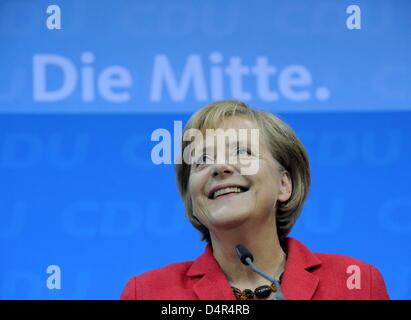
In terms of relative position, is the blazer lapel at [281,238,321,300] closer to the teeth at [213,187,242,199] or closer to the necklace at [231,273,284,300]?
the necklace at [231,273,284,300]

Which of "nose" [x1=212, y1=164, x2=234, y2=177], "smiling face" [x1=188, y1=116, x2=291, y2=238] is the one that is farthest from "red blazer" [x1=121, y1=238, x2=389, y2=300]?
"nose" [x1=212, y1=164, x2=234, y2=177]

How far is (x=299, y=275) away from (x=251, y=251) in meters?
0.15

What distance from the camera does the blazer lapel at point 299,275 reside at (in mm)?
2033

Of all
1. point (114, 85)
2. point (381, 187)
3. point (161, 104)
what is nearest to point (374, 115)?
point (381, 187)

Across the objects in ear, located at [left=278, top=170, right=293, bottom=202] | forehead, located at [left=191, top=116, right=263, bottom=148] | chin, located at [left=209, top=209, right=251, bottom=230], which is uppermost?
forehead, located at [left=191, top=116, right=263, bottom=148]

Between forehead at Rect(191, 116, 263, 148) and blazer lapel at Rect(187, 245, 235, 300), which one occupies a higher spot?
forehead at Rect(191, 116, 263, 148)

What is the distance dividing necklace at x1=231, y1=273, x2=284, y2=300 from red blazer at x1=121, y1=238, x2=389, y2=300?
0.03m

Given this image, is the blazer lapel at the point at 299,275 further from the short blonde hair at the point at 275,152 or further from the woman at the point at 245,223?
the short blonde hair at the point at 275,152

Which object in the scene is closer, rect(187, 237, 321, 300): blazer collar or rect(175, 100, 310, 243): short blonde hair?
rect(187, 237, 321, 300): blazer collar

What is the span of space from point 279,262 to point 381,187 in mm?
530

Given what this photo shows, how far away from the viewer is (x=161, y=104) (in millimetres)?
2490

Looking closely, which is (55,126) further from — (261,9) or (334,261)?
(334,261)

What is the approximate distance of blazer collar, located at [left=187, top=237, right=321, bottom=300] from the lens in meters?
2.04

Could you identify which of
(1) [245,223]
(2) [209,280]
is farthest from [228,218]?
(2) [209,280]
